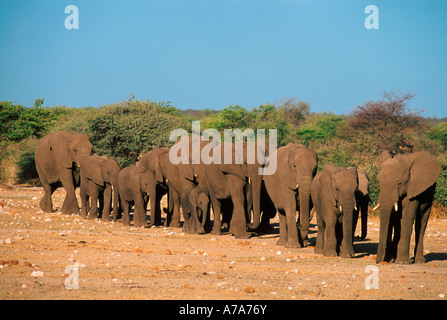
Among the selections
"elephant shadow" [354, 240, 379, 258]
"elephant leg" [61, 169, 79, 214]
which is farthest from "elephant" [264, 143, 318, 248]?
"elephant leg" [61, 169, 79, 214]

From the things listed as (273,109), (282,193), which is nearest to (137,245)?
(282,193)

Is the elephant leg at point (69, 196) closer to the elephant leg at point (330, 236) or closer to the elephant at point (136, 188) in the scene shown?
the elephant at point (136, 188)

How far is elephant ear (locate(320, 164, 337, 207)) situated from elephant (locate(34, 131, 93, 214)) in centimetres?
1065

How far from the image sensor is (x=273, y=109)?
57719 millimetres

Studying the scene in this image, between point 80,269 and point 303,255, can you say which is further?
point 303,255

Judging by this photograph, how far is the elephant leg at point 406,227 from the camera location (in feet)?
43.1

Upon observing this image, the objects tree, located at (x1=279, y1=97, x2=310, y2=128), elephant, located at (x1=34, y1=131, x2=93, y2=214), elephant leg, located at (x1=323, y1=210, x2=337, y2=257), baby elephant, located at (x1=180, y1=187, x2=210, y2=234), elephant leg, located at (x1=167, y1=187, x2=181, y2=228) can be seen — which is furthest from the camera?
tree, located at (x1=279, y1=97, x2=310, y2=128)

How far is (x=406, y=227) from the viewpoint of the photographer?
1313 centimetres

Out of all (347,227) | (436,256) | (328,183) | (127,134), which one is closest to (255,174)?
(328,183)

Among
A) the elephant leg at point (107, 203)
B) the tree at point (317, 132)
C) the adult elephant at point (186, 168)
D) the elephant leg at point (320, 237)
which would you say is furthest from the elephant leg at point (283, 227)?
the tree at point (317, 132)

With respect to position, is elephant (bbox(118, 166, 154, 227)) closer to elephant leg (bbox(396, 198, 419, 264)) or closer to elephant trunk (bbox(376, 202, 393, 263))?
elephant trunk (bbox(376, 202, 393, 263))

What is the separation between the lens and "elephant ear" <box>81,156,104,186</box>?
2153 cm
